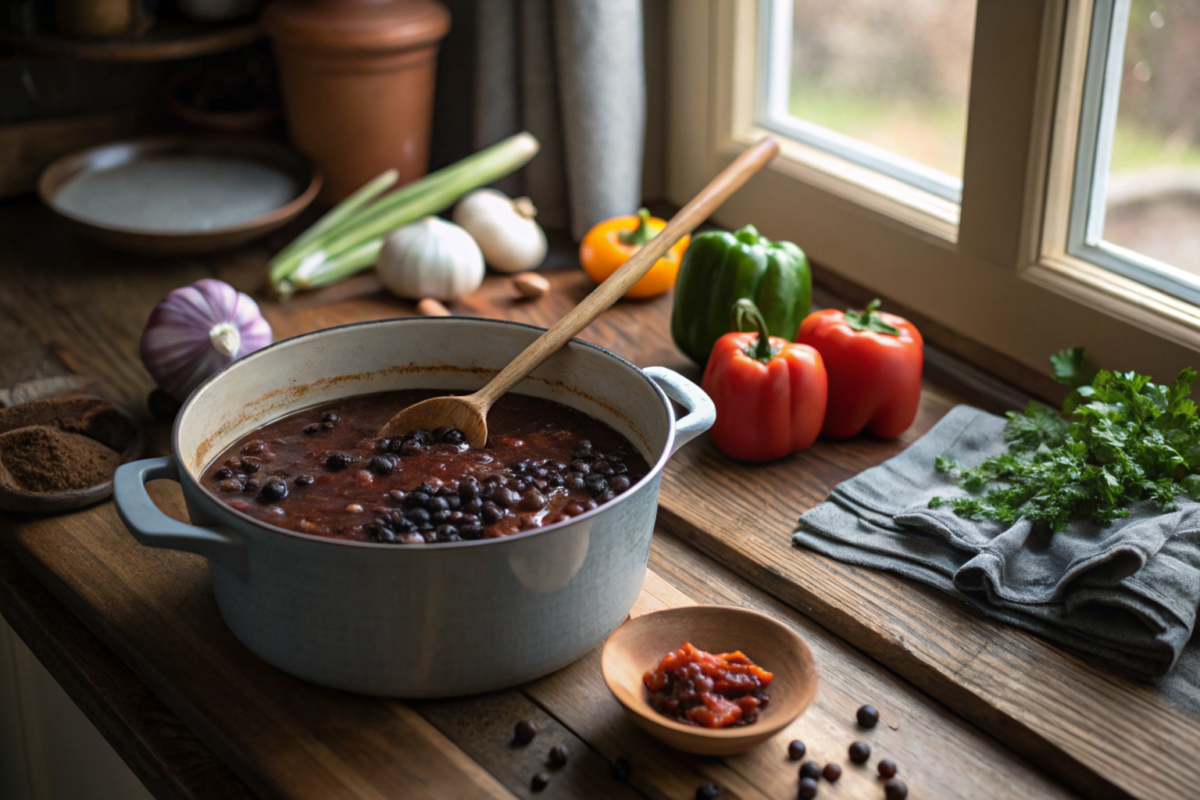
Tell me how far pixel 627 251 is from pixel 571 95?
0.32 m

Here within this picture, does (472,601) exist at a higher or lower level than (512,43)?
lower

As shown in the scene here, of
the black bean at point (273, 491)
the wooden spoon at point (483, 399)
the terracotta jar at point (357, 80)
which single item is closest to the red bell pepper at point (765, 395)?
the wooden spoon at point (483, 399)

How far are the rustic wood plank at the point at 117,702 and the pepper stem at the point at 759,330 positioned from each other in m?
0.81

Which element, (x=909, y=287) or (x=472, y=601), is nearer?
(x=472, y=601)

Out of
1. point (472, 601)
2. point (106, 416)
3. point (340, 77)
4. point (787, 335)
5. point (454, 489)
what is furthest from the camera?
point (340, 77)

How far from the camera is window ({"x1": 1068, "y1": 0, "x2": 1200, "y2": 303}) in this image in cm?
146

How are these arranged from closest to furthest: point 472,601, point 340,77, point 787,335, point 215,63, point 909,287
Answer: point 472,601
point 787,335
point 909,287
point 340,77
point 215,63

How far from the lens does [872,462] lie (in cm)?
149

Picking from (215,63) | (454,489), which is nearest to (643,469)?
(454,489)

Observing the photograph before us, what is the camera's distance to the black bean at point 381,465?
3.87ft

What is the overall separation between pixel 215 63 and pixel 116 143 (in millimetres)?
427

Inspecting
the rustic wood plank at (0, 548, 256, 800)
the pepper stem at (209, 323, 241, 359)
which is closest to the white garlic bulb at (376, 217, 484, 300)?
the pepper stem at (209, 323, 241, 359)

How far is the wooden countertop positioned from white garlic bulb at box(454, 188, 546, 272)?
657mm

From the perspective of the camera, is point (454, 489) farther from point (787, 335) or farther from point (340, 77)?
point (340, 77)
